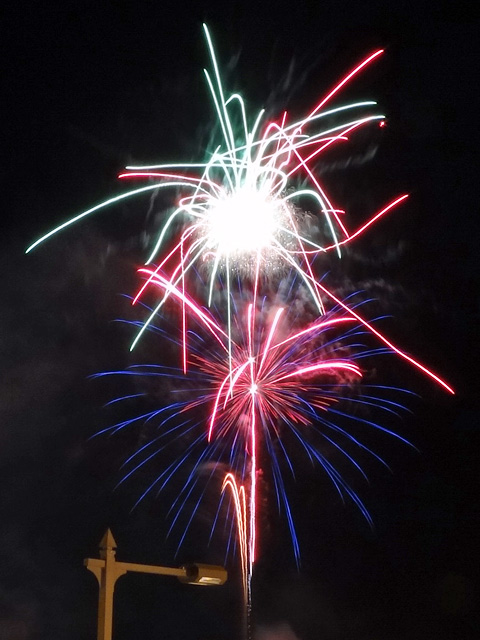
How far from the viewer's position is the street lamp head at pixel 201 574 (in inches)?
365

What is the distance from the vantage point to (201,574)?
9.28m

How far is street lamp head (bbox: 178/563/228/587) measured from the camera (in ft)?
30.4

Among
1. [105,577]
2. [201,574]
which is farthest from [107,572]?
[201,574]

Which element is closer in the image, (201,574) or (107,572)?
(107,572)

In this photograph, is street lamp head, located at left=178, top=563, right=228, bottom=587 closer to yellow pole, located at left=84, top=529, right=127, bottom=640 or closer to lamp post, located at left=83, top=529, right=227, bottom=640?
lamp post, located at left=83, top=529, right=227, bottom=640

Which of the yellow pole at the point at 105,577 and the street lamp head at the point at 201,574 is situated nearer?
the yellow pole at the point at 105,577

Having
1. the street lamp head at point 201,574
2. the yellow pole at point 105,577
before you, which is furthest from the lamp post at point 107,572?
the street lamp head at point 201,574

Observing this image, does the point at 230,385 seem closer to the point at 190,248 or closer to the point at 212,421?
the point at 212,421

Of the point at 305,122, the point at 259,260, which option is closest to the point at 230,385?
the point at 259,260

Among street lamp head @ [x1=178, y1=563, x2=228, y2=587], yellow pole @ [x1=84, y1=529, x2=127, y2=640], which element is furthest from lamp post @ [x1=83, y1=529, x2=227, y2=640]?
street lamp head @ [x1=178, y1=563, x2=228, y2=587]

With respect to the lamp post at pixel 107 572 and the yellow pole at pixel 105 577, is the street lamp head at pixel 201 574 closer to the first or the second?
the lamp post at pixel 107 572

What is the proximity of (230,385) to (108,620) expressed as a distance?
27.0 ft

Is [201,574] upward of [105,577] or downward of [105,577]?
upward

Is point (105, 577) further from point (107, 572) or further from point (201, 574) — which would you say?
point (201, 574)
